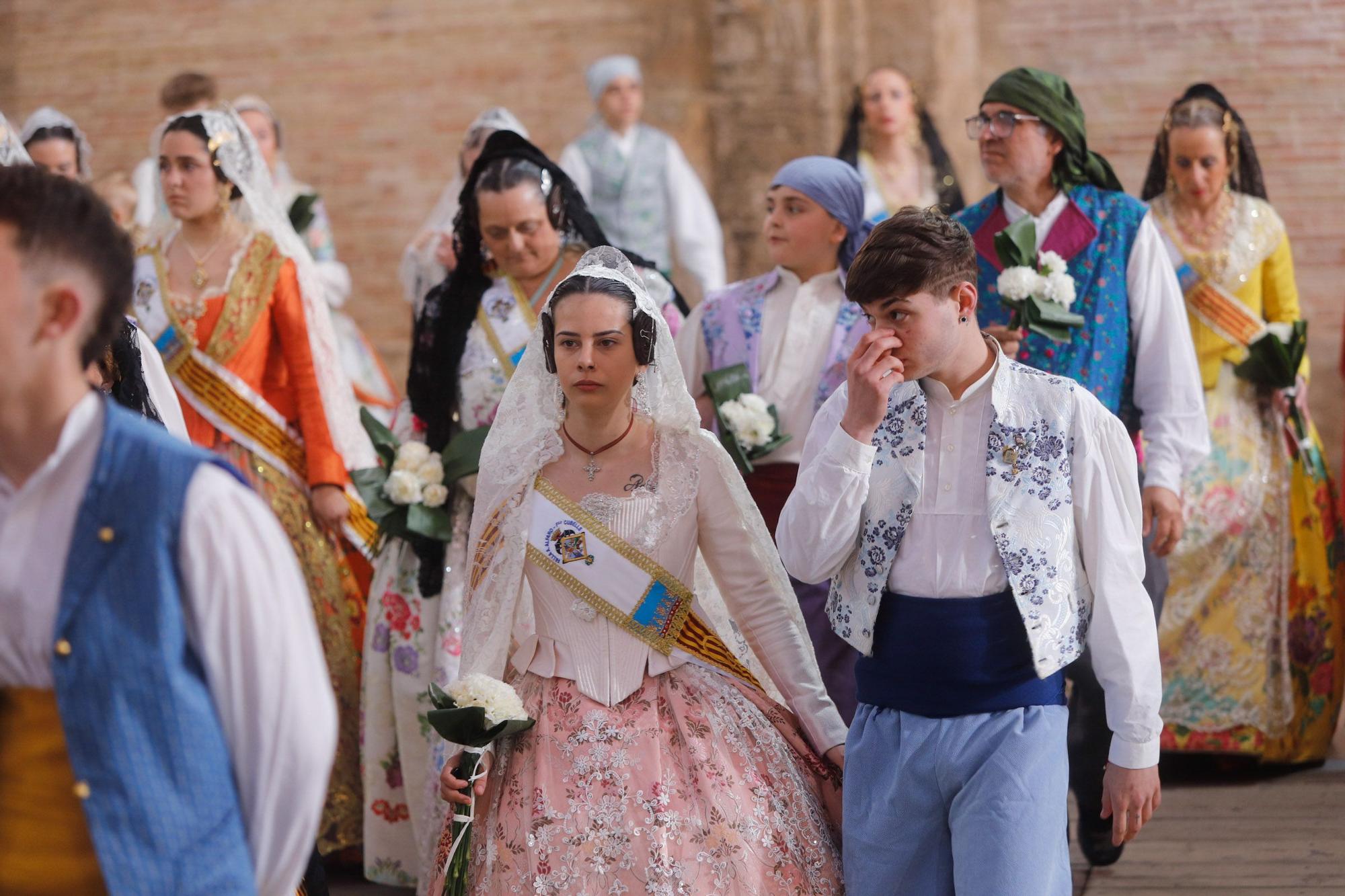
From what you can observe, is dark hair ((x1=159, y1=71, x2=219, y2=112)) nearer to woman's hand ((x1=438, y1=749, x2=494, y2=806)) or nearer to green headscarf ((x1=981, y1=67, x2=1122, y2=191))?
green headscarf ((x1=981, y1=67, x2=1122, y2=191))

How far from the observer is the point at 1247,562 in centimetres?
579

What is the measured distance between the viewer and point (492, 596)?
11.6 feet

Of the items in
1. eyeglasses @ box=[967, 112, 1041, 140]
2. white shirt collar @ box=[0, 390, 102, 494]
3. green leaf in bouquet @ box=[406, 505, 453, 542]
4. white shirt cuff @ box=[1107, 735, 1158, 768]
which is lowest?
white shirt cuff @ box=[1107, 735, 1158, 768]

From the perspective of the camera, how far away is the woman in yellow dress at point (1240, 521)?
18.6 feet

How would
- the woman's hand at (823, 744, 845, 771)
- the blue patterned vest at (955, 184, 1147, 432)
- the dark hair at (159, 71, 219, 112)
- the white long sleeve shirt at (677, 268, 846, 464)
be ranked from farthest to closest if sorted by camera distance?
the dark hair at (159, 71, 219, 112) < the white long sleeve shirt at (677, 268, 846, 464) < the blue patterned vest at (955, 184, 1147, 432) < the woman's hand at (823, 744, 845, 771)

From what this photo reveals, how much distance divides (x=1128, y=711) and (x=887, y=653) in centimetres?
44

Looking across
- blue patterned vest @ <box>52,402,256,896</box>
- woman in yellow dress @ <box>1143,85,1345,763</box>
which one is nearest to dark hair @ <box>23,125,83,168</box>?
woman in yellow dress @ <box>1143,85,1345,763</box>

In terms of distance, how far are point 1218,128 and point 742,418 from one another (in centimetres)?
227

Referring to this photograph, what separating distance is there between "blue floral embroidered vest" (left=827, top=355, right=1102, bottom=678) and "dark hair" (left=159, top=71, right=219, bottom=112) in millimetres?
4971

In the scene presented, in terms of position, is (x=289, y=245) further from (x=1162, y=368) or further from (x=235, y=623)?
(x=235, y=623)

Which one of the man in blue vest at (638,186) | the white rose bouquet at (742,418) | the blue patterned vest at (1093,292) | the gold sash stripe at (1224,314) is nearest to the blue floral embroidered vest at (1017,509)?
the blue patterned vest at (1093,292)

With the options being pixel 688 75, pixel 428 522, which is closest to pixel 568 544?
pixel 428 522

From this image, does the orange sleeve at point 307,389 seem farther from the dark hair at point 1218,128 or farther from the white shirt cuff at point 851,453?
the dark hair at point 1218,128

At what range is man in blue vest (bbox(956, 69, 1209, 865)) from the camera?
430 centimetres
